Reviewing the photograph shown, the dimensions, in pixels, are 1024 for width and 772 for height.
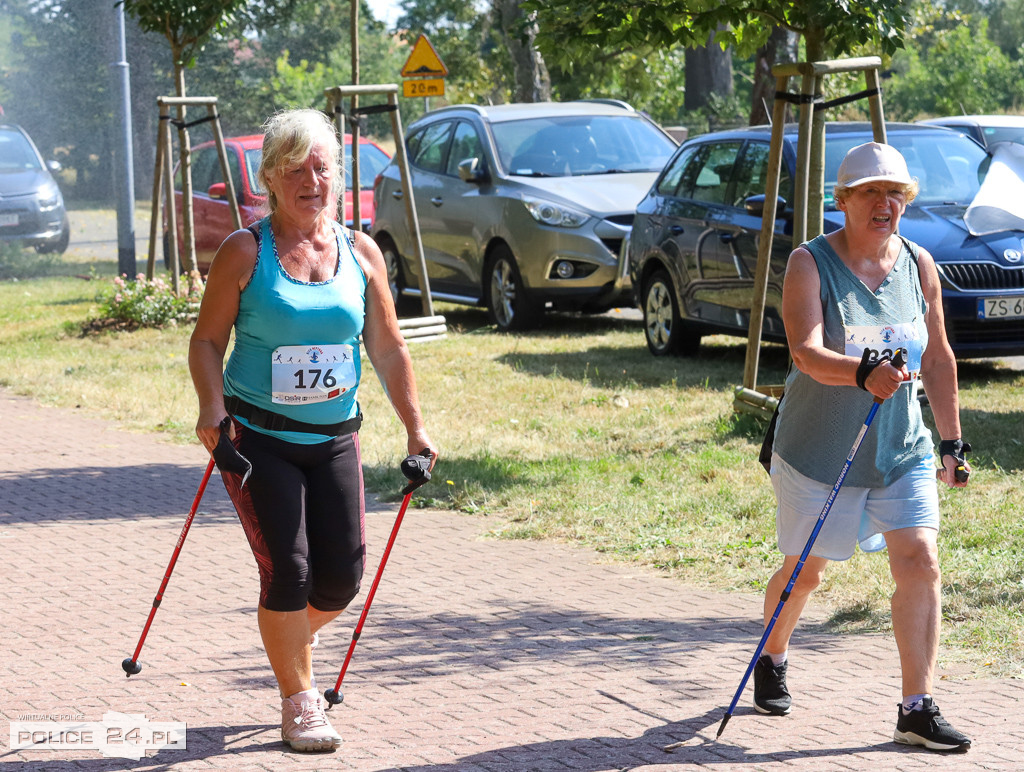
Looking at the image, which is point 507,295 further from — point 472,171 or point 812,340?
point 812,340

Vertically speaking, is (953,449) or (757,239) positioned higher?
(757,239)

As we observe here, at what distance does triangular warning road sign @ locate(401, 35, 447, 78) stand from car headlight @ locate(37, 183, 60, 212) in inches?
285

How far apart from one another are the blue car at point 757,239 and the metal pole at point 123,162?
7068mm

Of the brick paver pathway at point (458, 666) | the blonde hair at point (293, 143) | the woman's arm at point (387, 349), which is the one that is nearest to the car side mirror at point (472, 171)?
the brick paver pathway at point (458, 666)

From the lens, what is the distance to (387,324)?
4.90 metres

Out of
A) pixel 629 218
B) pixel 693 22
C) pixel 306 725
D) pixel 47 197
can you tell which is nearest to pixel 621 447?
pixel 693 22

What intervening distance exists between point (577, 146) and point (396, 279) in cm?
255

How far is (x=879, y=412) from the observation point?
4629 millimetres

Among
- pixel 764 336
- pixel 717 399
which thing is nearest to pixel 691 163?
pixel 764 336

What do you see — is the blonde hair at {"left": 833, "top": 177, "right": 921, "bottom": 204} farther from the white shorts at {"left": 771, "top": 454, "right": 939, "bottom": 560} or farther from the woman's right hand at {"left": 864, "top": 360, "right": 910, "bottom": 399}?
the white shorts at {"left": 771, "top": 454, "right": 939, "bottom": 560}

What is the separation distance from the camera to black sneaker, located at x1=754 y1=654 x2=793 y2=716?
16.1 feet

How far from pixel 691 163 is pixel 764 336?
176 centimetres

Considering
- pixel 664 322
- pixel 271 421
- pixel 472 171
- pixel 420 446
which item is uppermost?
pixel 472 171

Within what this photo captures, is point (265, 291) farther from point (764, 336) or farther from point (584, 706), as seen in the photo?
point (764, 336)
